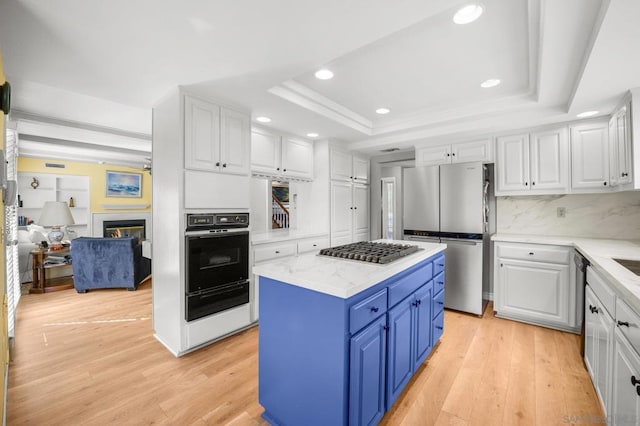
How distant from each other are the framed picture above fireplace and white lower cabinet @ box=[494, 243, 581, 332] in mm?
7980

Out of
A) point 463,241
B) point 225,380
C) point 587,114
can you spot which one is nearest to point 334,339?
point 225,380

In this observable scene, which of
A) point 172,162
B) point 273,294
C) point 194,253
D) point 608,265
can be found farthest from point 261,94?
point 608,265

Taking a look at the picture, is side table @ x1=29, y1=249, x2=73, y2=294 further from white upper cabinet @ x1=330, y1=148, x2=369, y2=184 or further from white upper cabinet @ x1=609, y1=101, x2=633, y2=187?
white upper cabinet @ x1=609, y1=101, x2=633, y2=187

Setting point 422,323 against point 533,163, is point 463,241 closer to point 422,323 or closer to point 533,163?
point 533,163

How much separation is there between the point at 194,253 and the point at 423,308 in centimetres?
190

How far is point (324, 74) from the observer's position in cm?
242

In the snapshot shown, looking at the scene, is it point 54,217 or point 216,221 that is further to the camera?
point 54,217

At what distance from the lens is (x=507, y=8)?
163cm

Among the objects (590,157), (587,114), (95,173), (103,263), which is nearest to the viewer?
(587,114)

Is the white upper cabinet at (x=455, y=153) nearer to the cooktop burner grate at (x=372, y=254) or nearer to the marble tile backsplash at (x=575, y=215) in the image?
the marble tile backsplash at (x=575, y=215)

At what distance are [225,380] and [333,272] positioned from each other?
1292mm

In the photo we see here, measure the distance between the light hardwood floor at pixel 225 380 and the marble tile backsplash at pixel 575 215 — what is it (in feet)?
3.86

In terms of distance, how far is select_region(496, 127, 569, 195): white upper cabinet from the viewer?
3.04 meters

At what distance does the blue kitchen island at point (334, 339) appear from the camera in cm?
131
